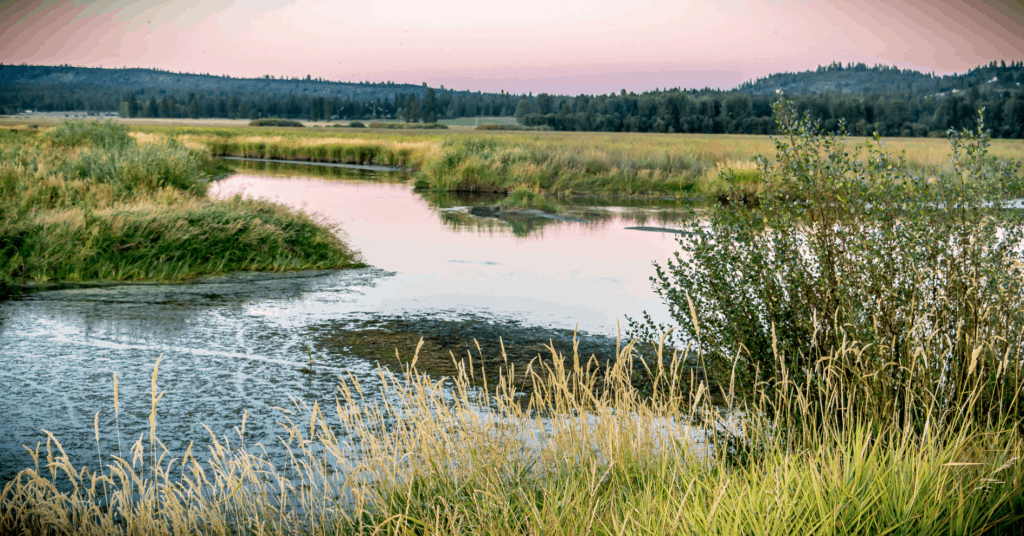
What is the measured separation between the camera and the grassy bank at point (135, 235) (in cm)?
1223

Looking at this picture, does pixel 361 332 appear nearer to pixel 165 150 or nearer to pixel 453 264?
pixel 453 264

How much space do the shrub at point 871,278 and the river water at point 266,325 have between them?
243 centimetres

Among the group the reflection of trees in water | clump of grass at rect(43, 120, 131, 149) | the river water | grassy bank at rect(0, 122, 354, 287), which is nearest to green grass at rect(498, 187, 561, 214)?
the reflection of trees in water

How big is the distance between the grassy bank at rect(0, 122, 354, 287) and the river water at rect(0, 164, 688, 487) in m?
0.81

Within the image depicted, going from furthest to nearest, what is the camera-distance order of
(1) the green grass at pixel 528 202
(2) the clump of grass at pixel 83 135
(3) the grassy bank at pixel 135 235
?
(2) the clump of grass at pixel 83 135, (1) the green grass at pixel 528 202, (3) the grassy bank at pixel 135 235

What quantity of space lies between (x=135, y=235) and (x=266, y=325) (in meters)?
4.69

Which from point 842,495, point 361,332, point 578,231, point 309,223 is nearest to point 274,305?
point 361,332

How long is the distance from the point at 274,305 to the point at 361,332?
1.99 meters

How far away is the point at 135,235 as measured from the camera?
1291cm

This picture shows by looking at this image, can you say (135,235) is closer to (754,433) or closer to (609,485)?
(609,485)

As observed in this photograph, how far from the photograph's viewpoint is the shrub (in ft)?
16.6

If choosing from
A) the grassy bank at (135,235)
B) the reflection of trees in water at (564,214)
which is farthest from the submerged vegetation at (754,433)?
the reflection of trees in water at (564,214)

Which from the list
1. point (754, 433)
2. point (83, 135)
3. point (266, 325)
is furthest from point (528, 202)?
point (754, 433)

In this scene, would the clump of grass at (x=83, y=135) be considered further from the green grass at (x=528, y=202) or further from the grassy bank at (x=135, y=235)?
the grassy bank at (x=135, y=235)
